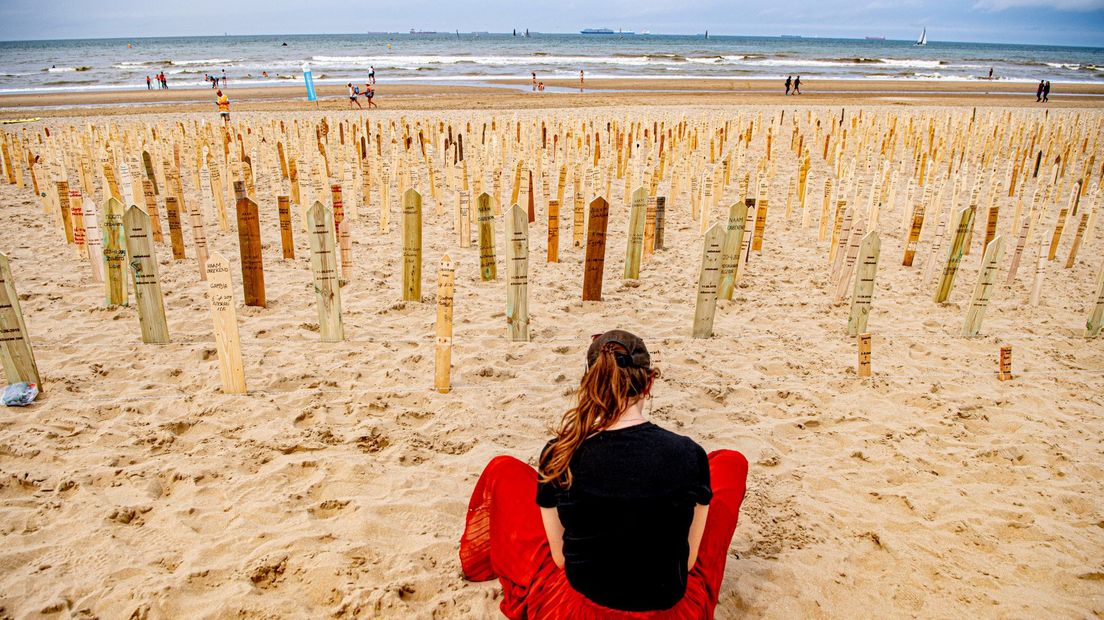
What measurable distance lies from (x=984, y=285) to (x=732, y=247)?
6.09ft

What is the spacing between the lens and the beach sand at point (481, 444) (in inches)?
101

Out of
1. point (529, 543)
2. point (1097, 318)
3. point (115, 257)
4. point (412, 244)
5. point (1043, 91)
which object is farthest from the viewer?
point (1043, 91)

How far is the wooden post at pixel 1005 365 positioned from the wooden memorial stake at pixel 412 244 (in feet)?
14.3

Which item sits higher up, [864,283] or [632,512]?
[864,283]

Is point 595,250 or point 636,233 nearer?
point 595,250

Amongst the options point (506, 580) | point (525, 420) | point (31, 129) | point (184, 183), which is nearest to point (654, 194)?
point (525, 420)

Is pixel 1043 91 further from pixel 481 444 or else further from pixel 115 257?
pixel 115 257

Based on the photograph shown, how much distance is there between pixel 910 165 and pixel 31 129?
2021cm

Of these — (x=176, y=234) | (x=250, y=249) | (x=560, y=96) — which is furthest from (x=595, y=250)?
(x=560, y=96)

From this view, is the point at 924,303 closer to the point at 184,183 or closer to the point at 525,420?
the point at 525,420

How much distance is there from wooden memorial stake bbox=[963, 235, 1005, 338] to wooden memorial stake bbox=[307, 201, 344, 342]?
4.75 m

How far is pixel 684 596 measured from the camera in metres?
2.16

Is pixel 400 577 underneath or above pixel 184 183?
underneath

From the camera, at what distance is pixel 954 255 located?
17.2 feet
